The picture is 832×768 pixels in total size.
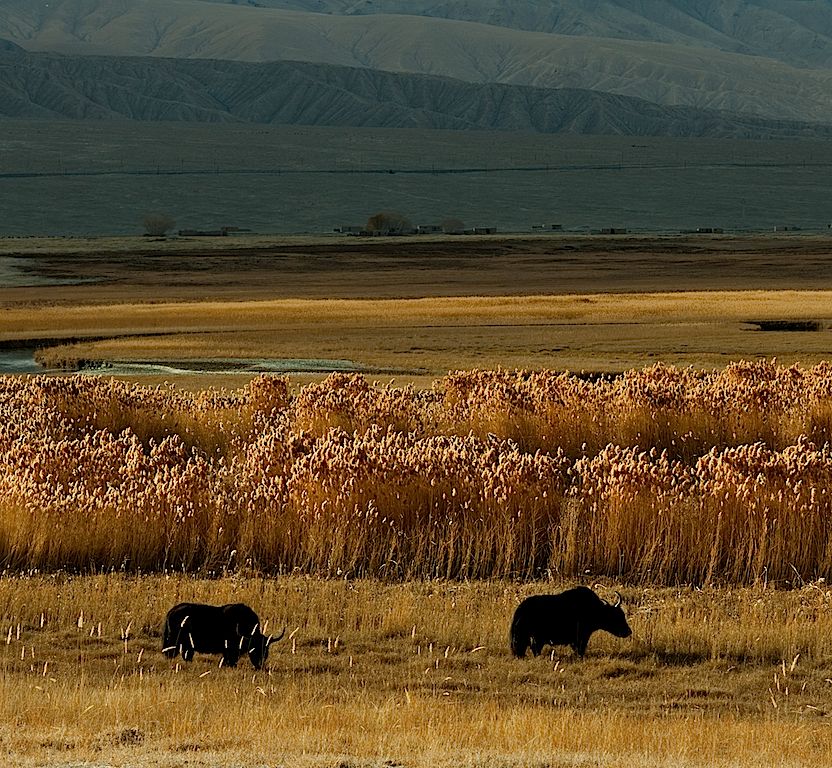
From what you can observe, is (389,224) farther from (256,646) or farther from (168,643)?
(256,646)

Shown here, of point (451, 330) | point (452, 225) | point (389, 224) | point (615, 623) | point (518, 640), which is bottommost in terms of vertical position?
point (518, 640)

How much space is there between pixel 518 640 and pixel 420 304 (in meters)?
42.5

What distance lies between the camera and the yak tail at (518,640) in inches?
412

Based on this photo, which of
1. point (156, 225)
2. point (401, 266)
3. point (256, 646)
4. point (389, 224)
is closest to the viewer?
point (256, 646)

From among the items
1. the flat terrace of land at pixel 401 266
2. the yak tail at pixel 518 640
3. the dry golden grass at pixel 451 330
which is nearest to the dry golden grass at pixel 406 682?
the yak tail at pixel 518 640

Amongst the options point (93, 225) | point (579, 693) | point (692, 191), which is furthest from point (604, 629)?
point (692, 191)

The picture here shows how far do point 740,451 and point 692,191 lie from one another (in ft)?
480

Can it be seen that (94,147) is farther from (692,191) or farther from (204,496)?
(204,496)

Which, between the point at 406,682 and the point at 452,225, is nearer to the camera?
the point at 406,682

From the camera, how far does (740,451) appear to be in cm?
1532

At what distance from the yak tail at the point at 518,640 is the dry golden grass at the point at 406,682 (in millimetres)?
121

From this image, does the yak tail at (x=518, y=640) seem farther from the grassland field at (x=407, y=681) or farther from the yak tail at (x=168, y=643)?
the yak tail at (x=168, y=643)

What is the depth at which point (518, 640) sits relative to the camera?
1051 cm

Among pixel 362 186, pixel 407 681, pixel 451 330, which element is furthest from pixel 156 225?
pixel 407 681
